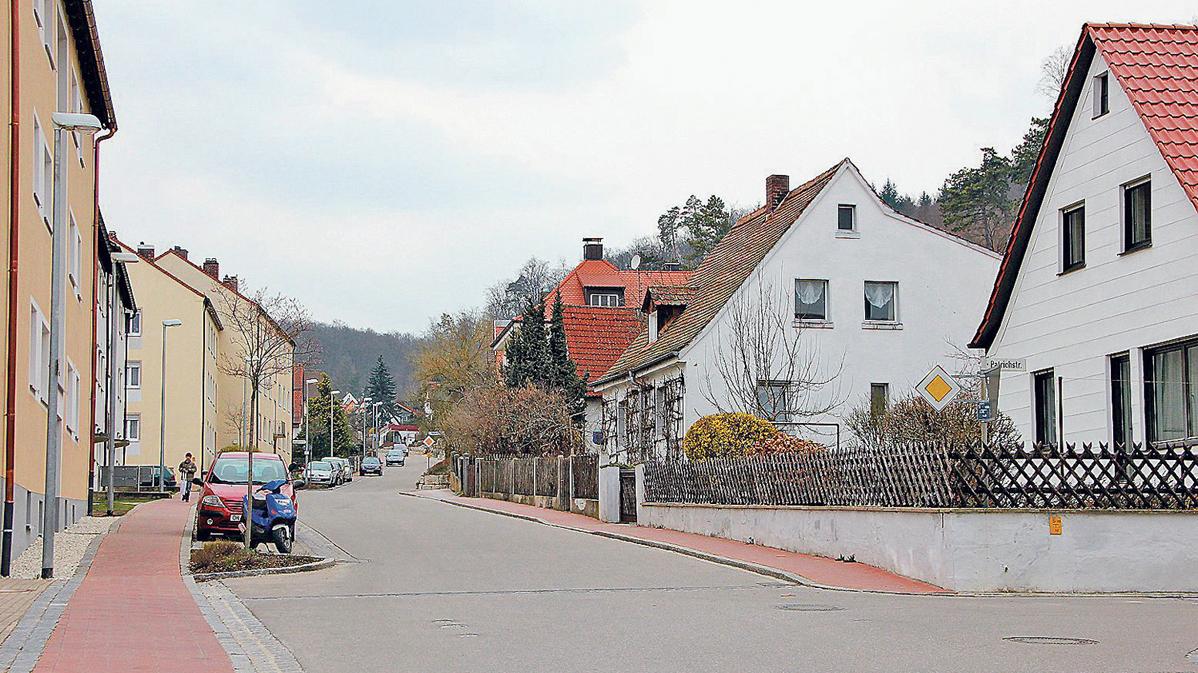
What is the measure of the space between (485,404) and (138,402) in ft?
75.8

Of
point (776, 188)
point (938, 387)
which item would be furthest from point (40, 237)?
point (776, 188)

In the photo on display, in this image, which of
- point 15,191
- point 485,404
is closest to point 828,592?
point 15,191

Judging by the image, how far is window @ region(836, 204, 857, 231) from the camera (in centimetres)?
3984

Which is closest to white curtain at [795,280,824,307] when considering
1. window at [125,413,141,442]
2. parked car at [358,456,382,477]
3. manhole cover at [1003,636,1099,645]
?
manhole cover at [1003,636,1099,645]

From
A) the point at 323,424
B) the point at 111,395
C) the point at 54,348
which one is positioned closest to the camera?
the point at 54,348

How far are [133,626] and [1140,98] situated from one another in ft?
55.3

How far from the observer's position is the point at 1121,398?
21.7m

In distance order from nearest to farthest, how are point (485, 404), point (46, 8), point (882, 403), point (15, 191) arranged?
point (15, 191) < point (46, 8) < point (882, 403) < point (485, 404)

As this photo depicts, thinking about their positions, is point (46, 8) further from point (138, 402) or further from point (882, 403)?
point (138, 402)

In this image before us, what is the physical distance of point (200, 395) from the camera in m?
72.2

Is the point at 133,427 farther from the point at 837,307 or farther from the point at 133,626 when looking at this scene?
the point at 133,626

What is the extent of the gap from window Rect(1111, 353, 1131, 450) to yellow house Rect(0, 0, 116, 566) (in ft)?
52.8

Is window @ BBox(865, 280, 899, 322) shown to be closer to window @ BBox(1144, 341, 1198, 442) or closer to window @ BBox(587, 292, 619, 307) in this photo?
window @ BBox(1144, 341, 1198, 442)

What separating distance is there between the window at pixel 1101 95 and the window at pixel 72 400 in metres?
19.8
